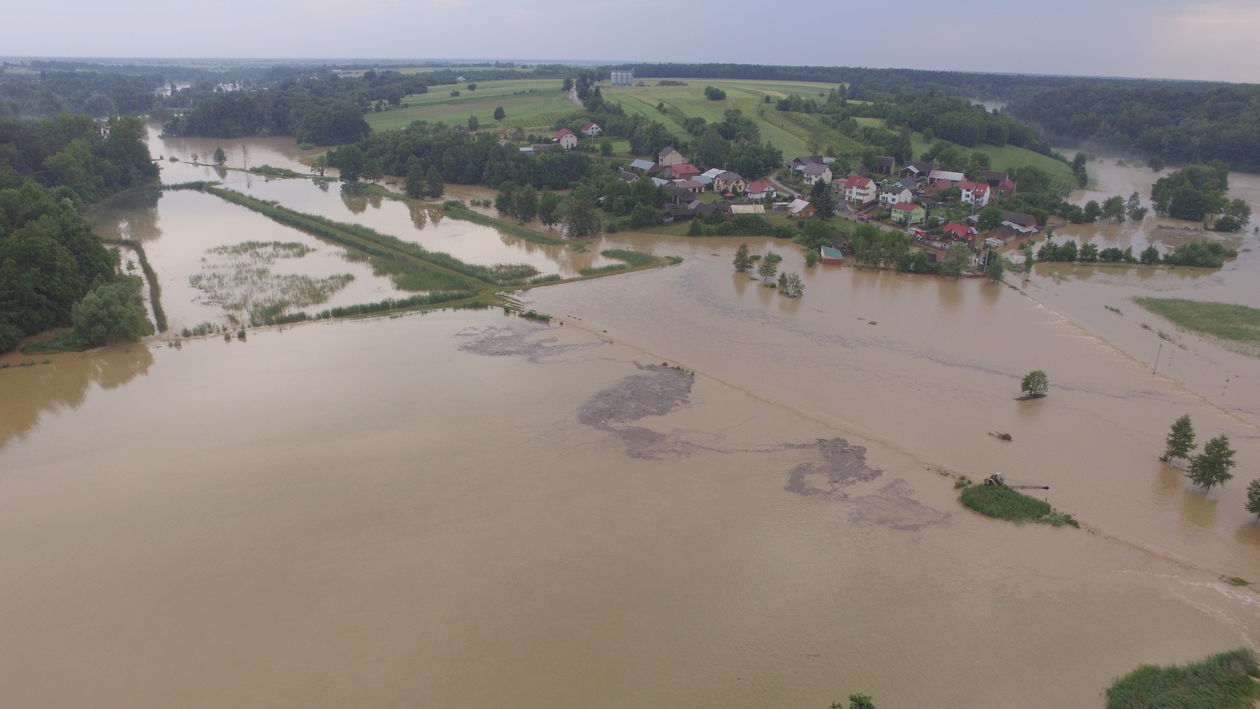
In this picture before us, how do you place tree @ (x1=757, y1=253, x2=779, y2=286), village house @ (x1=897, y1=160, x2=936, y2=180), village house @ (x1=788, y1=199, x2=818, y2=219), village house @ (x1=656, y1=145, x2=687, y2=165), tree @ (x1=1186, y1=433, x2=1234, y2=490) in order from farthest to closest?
village house @ (x1=656, y1=145, x2=687, y2=165) → village house @ (x1=897, y1=160, x2=936, y2=180) → village house @ (x1=788, y1=199, x2=818, y2=219) → tree @ (x1=757, y1=253, x2=779, y2=286) → tree @ (x1=1186, y1=433, x2=1234, y2=490)

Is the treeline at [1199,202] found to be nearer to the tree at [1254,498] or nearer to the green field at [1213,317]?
the green field at [1213,317]

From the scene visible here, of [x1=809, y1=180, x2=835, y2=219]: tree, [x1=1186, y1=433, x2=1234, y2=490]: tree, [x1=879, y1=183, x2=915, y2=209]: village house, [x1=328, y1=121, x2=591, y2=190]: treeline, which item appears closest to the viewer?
[x1=1186, y1=433, x2=1234, y2=490]: tree

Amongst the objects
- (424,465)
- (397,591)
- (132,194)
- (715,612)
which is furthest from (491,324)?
(132,194)

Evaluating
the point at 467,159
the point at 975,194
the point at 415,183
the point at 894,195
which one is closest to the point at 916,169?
the point at 975,194

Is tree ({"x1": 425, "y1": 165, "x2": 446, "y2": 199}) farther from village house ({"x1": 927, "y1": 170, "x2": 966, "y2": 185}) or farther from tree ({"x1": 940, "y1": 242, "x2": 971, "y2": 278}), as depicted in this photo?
village house ({"x1": 927, "y1": 170, "x2": 966, "y2": 185})

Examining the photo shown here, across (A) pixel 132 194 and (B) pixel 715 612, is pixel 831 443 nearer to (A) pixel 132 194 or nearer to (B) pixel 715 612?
(B) pixel 715 612

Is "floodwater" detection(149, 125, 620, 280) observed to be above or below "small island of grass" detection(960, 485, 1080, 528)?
above

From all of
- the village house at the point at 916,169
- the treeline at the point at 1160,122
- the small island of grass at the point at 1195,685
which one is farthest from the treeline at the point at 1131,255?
the treeline at the point at 1160,122

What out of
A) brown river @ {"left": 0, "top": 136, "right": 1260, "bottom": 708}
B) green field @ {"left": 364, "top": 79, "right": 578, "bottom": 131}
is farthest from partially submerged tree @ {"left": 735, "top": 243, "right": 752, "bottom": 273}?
green field @ {"left": 364, "top": 79, "right": 578, "bottom": 131}
